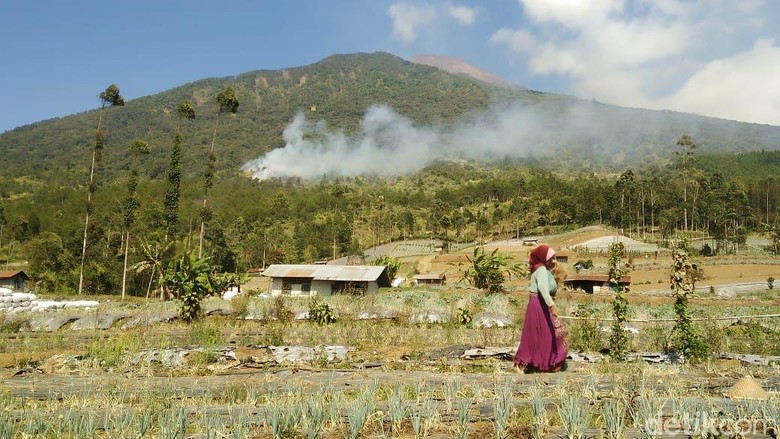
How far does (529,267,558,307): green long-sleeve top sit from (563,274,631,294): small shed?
36385mm

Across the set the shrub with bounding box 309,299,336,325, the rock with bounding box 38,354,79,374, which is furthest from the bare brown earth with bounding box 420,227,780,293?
the rock with bounding box 38,354,79,374

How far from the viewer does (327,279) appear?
3431 cm

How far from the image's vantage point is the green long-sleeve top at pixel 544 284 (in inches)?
277

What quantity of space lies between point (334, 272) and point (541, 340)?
28667 mm

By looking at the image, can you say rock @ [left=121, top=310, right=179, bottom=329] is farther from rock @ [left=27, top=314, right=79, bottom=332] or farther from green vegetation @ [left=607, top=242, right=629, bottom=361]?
green vegetation @ [left=607, top=242, right=629, bottom=361]

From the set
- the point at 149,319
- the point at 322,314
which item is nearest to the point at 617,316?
the point at 322,314

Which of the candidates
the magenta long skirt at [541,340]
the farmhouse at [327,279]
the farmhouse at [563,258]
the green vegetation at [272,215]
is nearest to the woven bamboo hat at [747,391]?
the magenta long skirt at [541,340]

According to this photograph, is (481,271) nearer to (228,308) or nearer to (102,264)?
(228,308)

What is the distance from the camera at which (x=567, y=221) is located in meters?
89.2

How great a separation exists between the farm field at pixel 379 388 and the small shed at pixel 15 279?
39787 mm

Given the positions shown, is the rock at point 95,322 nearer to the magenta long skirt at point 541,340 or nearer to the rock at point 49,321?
the rock at point 49,321

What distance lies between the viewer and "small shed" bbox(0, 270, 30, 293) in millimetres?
49156

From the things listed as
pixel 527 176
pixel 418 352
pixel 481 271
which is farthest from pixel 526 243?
pixel 527 176

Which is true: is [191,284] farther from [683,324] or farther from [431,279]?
[431,279]
